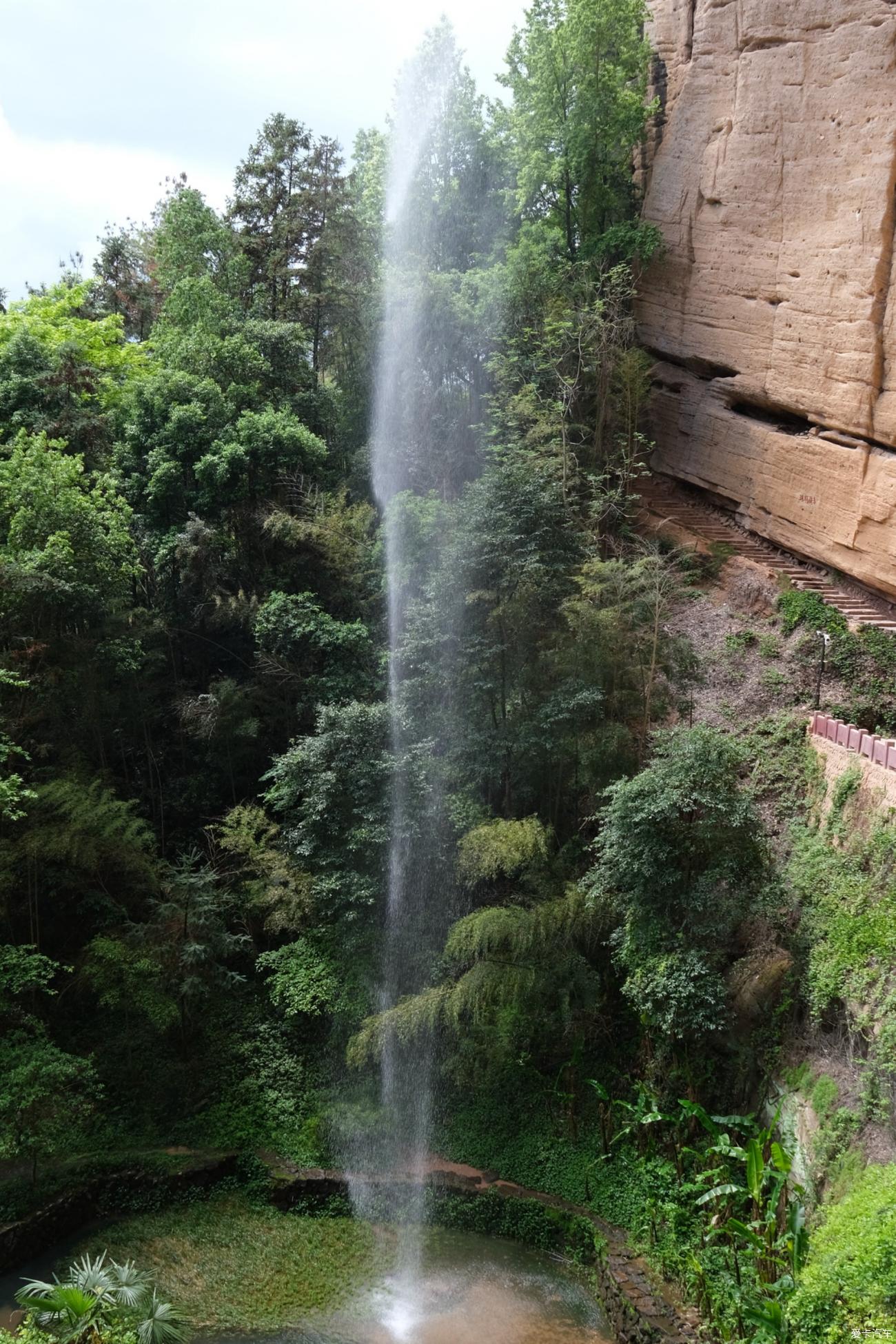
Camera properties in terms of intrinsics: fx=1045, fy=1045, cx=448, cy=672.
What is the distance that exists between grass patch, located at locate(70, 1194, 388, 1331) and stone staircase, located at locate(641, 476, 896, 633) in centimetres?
1006

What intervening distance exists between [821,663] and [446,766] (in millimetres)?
4839

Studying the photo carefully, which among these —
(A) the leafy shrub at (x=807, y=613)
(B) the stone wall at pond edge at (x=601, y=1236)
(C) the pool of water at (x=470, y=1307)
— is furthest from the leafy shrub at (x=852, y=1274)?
(A) the leafy shrub at (x=807, y=613)

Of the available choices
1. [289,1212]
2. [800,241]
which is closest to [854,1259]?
[289,1212]

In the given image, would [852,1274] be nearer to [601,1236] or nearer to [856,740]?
[601,1236]

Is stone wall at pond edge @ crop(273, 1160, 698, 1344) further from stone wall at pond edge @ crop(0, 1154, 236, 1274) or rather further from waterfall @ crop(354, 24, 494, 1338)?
stone wall at pond edge @ crop(0, 1154, 236, 1274)

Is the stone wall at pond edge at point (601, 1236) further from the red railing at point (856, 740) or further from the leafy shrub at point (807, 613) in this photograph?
the leafy shrub at point (807, 613)

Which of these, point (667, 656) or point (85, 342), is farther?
point (85, 342)

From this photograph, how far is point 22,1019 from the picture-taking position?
36.1ft

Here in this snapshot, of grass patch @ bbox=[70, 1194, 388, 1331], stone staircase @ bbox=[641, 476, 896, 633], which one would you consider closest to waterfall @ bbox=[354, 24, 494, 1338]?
grass patch @ bbox=[70, 1194, 388, 1331]

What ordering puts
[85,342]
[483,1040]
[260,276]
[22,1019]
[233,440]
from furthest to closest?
[260,276] < [85,342] < [233,440] < [483,1040] < [22,1019]

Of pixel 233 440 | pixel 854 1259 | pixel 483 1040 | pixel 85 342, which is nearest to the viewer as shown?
pixel 854 1259

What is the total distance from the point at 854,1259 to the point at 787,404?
471 inches

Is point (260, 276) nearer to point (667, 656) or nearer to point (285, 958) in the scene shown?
point (667, 656)

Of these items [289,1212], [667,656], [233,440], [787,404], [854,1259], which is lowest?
[289,1212]
